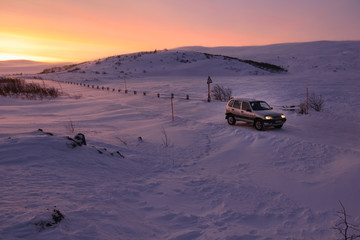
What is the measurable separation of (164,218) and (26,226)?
2.34 metres

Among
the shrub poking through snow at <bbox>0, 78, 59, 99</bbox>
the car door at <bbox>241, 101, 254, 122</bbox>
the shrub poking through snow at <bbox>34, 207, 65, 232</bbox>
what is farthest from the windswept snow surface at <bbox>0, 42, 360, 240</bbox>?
the shrub poking through snow at <bbox>0, 78, 59, 99</bbox>

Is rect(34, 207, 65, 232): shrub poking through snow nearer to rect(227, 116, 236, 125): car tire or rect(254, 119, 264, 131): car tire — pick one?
rect(254, 119, 264, 131): car tire

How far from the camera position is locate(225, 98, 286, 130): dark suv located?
40.7 feet

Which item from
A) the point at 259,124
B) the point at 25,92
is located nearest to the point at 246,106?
the point at 259,124

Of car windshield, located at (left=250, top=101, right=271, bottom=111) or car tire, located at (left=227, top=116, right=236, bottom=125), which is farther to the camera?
car tire, located at (left=227, top=116, right=236, bottom=125)

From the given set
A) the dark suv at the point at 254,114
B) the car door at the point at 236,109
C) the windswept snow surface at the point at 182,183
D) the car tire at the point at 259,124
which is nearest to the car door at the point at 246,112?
the dark suv at the point at 254,114

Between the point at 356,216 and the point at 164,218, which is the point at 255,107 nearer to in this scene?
the point at 356,216

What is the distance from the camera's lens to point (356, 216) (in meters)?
5.31

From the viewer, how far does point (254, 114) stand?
12.9 metres

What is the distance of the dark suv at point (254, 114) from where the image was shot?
12414 mm

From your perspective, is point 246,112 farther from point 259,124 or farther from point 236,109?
point 259,124

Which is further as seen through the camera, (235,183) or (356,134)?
(356,134)

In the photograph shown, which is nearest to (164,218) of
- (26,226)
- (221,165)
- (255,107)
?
(26,226)

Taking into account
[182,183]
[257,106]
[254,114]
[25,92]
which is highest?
[25,92]
